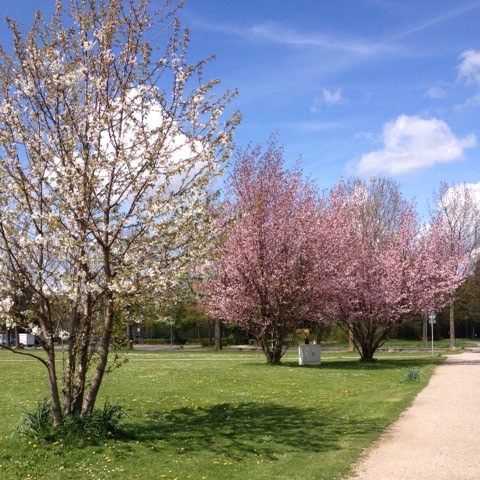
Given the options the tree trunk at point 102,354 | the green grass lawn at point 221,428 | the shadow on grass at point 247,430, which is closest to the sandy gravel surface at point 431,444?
the green grass lawn at point 221,428

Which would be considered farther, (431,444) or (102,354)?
(102,354)

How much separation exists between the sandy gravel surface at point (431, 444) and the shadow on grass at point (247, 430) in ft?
2.27

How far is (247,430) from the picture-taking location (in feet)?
33.2

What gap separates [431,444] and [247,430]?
2949mm

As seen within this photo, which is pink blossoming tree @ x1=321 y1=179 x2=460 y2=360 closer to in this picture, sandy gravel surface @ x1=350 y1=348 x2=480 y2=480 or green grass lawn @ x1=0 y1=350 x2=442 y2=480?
green grass lawn @ x1=0 y1=350 x2=442 y2=480

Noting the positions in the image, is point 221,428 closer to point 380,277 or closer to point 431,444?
point 431,444

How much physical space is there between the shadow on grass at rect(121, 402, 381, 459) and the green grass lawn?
16mm

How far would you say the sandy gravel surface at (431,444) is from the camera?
24.0 ft

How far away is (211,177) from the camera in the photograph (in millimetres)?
10094

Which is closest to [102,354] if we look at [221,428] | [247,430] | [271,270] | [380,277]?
[221,428]

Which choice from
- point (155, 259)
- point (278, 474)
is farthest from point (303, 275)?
point (278, 474)

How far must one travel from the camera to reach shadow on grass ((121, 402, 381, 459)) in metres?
8.87

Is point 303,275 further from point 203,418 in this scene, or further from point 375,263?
point 203,418

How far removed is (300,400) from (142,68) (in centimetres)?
808
